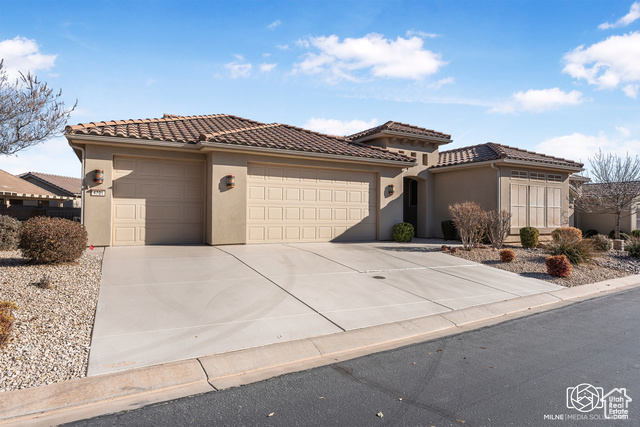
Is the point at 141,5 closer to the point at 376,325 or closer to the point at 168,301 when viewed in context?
the point at 168,301

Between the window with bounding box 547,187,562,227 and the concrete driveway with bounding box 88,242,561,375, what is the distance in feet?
29.2

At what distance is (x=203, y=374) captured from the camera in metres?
3.91

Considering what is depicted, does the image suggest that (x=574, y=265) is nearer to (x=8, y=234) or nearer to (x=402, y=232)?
(x=402, y=232)

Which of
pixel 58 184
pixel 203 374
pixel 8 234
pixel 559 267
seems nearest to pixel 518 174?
pixel 559 267

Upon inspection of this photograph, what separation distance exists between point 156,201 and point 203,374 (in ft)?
30.5

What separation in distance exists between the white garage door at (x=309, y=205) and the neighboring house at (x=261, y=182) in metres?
0.04

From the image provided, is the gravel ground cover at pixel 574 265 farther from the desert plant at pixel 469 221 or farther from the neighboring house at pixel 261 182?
the neighboring house at pixel 261 182

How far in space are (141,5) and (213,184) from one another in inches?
202

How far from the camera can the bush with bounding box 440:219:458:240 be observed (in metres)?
16.9

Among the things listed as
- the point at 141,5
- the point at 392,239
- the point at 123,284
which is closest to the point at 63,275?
the point at 123,284

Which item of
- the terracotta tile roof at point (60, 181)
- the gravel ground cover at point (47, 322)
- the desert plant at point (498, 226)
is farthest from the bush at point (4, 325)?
the terracotta tile roof at point (60, 181)

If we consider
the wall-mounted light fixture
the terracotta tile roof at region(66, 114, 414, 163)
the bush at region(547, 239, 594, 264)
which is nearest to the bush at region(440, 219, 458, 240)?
the terracotta tile roof at region(66, 114, 414, 163)

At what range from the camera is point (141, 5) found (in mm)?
10344

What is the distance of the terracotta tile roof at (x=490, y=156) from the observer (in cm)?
1623
